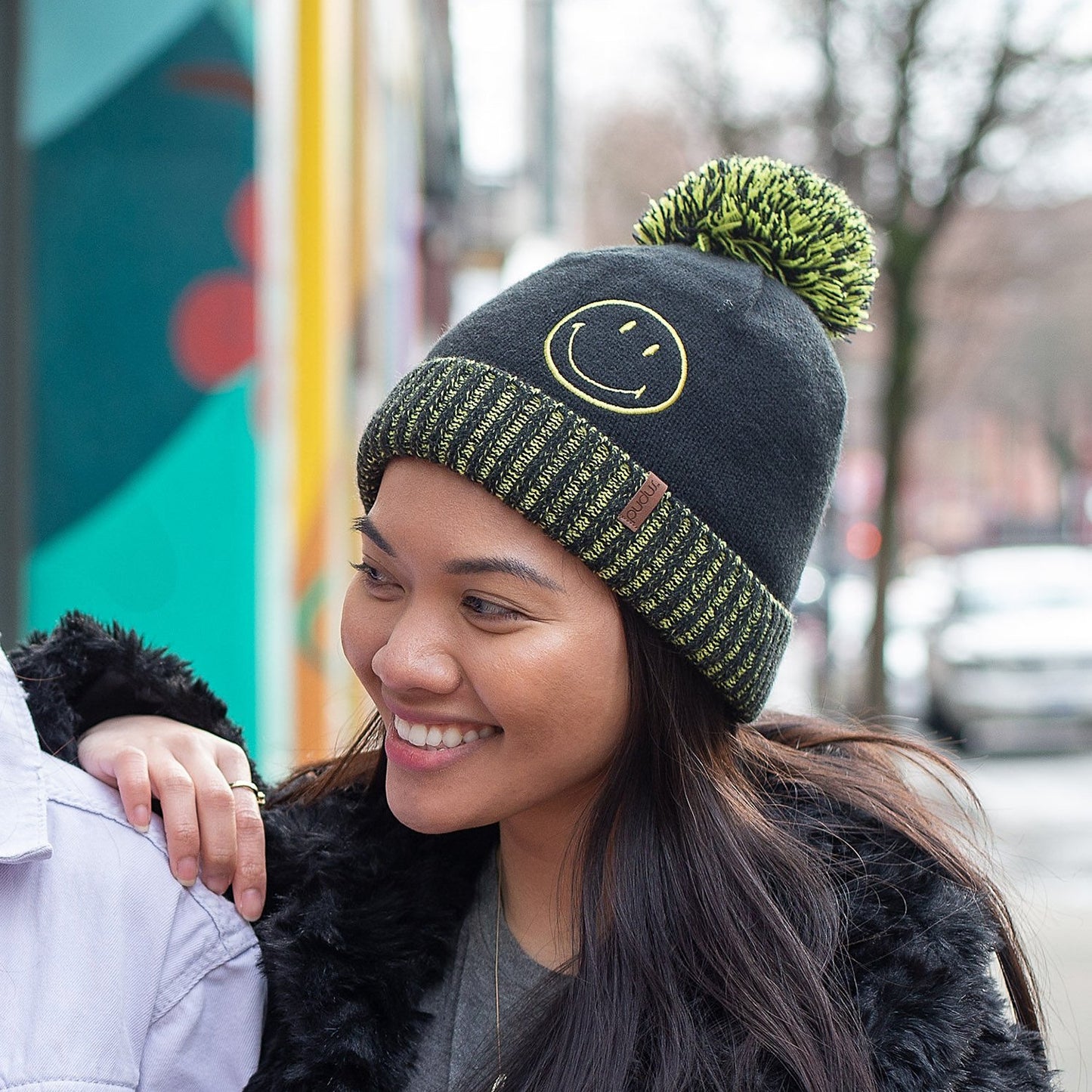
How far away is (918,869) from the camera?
68.8 inches

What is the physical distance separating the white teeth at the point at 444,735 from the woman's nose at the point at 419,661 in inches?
2.3

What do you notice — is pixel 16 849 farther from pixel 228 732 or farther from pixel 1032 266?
pixel 1032 266

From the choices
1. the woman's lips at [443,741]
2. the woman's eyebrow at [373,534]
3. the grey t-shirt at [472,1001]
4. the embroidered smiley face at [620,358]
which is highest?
the embroidered smiley face at [620,358]

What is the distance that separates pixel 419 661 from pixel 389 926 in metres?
0.44

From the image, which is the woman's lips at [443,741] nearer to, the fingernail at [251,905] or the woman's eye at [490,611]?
the woman's eye at [490,611]

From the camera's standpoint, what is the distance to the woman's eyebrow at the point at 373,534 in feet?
5.66

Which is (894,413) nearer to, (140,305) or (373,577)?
(140,305)

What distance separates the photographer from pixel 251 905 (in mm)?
1708

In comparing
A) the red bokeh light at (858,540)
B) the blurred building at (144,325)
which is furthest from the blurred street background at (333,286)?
the red bokeh light at (858,540)

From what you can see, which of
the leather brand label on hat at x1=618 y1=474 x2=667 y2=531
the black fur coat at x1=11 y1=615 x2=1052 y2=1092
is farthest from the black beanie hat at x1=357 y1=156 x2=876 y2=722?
the black fur coat at x1=11 y1=615 x2=1052 y2=1092

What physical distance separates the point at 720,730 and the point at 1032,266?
43.5ft

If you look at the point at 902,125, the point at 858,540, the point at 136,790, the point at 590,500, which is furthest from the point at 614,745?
the point at 858,540

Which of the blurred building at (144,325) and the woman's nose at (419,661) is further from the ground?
the blurred building at (144,325)

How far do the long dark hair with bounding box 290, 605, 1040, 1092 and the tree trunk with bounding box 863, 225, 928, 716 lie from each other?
24.4 ft
